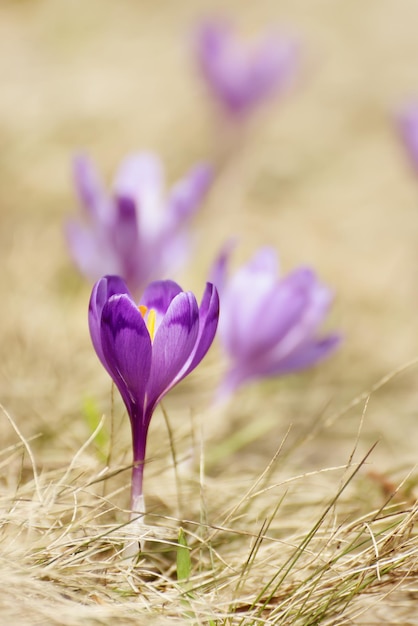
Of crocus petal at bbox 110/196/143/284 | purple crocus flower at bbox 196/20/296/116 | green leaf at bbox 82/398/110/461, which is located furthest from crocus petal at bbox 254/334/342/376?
purple crocus flower at bbox 196/20/296/116

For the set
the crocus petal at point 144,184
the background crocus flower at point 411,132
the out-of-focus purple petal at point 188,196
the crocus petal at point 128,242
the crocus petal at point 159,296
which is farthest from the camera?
the background crocus flower at point 411,132

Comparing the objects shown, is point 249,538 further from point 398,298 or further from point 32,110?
→ point 32,110

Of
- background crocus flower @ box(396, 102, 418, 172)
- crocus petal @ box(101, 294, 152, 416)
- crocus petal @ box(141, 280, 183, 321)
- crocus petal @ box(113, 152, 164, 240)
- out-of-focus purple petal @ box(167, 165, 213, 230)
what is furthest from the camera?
background crocus flower @ box(396, 102, 418, 172)

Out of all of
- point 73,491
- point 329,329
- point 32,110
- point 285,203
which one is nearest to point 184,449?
point 73,491

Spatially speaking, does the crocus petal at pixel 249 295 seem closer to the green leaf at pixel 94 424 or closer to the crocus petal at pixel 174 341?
the green leaf at pixel 94 424

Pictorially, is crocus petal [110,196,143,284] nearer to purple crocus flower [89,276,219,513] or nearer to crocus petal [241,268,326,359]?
crocus petal [241,268,326,359]

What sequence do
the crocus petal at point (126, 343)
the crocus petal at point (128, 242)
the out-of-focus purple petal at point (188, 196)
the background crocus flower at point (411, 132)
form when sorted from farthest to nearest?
the background crocus flower at point (411, 132) → the out-of-focus purple petal at point (188, 196) → the crocus petal at point (128, 242) → the crocus petal at point (126, 343)

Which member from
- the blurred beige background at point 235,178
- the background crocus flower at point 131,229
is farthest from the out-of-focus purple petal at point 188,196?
the blurred beige background at point 235,178
